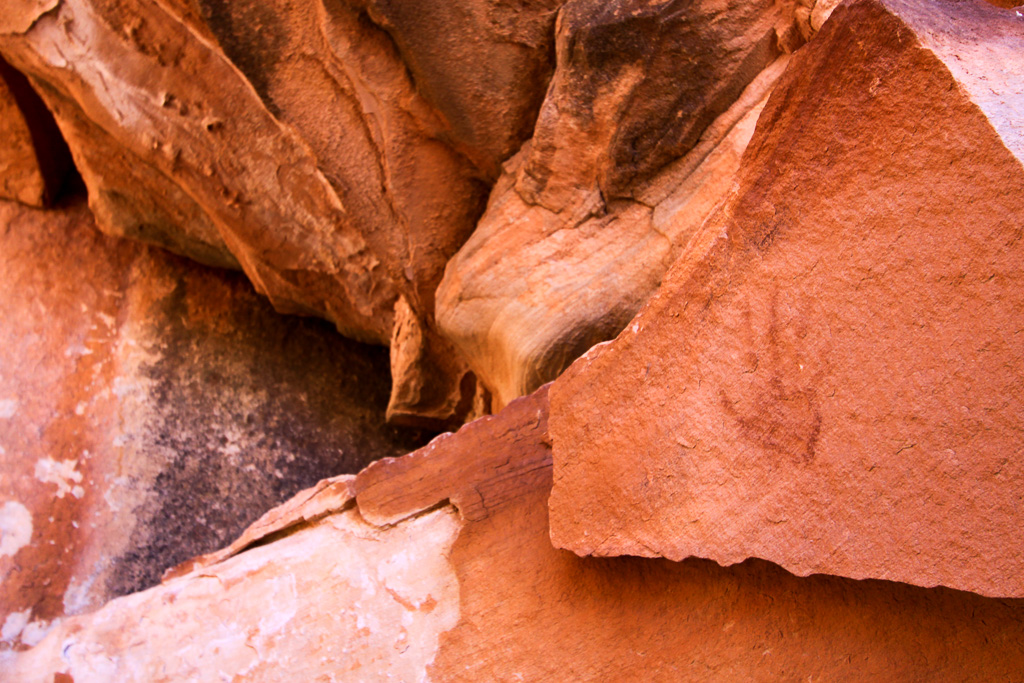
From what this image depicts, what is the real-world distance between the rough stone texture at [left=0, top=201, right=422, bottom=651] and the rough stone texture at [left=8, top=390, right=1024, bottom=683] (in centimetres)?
44

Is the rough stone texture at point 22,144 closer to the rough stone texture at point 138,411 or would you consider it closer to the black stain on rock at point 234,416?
the rough stone texture at point 138,411

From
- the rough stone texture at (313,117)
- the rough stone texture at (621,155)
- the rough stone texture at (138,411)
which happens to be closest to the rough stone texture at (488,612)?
the rough stone texture at (621,155)

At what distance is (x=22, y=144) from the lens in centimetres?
219

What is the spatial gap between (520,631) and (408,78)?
1.21 meters

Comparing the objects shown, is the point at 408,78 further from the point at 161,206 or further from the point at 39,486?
the point at 39,486

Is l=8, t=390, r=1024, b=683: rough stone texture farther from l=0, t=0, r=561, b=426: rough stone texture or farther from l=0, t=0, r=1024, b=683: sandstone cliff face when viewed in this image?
l=0, t=0, r=561, b=426: rough stone texture

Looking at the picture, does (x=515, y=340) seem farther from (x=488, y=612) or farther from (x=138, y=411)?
(x=138, y=411)

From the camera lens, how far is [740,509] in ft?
3.26

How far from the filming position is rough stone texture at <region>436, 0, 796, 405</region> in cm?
150

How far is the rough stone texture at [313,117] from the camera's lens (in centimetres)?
169

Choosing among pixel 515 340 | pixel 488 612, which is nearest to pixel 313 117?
pixel 515 340

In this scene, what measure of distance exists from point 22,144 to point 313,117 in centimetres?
99

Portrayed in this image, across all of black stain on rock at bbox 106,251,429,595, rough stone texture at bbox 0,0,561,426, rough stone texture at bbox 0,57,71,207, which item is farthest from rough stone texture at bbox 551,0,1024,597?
rough stone texture at bbox 0,57,71,207

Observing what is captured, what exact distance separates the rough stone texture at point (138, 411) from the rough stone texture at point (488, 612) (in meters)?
0.44
